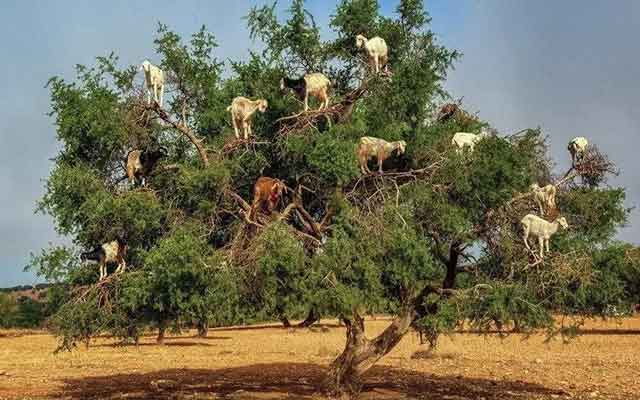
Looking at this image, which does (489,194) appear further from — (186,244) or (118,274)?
(118,274)

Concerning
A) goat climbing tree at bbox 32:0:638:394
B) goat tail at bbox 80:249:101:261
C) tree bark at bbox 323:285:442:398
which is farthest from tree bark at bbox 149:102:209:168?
tree bark at bbox 323:285:442:398

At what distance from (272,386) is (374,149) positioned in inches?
442

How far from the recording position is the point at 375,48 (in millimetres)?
15531

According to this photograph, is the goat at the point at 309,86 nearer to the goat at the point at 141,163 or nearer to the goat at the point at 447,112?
the goat at the point at 141,163

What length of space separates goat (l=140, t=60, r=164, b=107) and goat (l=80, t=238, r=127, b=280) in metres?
3.09

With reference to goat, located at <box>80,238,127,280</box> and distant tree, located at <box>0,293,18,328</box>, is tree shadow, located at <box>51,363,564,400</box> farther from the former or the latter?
distant tree, located at <box>0,293,18,328</box>

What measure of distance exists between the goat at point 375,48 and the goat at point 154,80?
4.21 metres

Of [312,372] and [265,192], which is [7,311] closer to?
[312,372]

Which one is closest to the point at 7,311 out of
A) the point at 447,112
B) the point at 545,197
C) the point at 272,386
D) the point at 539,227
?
the point at 272,386

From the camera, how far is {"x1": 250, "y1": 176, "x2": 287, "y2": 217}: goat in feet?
47.5

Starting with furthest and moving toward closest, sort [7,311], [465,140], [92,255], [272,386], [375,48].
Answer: [7,311], [272,386], [465,140], [375,48], [92,255]

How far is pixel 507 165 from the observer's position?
15.0m

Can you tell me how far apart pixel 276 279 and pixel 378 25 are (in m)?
6.67

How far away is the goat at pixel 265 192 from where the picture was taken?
47.5 ft
